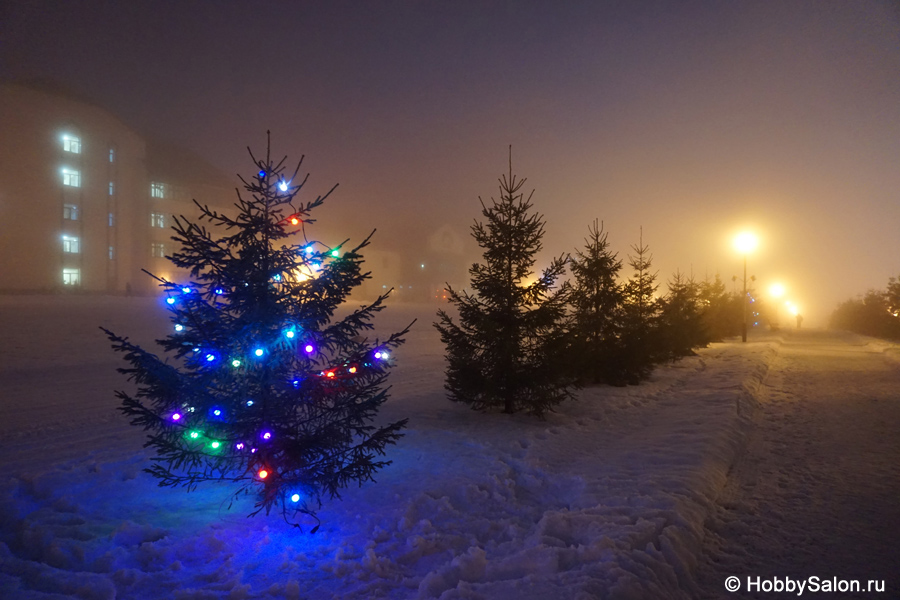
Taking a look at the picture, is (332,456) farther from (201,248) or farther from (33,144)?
(33,144)

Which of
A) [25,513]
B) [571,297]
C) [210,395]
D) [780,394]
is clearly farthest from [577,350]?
[25,513]

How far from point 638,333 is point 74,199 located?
40715 mm

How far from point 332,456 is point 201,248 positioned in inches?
96.1

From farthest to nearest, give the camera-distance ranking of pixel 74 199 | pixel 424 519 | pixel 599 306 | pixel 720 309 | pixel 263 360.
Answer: pixel 74 199
pixel 720 309
pixel 599 306
pixel 424 519
pixel 263 360

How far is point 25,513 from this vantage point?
4910mm

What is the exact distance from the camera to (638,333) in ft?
46.8

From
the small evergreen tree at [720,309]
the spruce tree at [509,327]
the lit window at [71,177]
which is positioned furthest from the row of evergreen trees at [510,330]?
the lit window at [71,177]

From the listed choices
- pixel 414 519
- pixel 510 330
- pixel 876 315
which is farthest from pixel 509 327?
pixel 876 315

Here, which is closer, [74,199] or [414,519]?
[414,519]

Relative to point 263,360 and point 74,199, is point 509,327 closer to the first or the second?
point 263,360

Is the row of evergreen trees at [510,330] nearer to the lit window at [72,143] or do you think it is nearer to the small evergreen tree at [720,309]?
the small evergreen tree at [720,309]

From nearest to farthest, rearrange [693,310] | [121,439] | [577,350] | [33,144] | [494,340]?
[121,439], [494,340], [577,350], [693,310], [33,144]

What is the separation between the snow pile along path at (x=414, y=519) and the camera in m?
3.94

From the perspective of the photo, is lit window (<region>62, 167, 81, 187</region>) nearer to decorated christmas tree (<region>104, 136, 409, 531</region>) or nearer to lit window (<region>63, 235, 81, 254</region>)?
lit window (<region>63, 235, 81, 254</region>)
